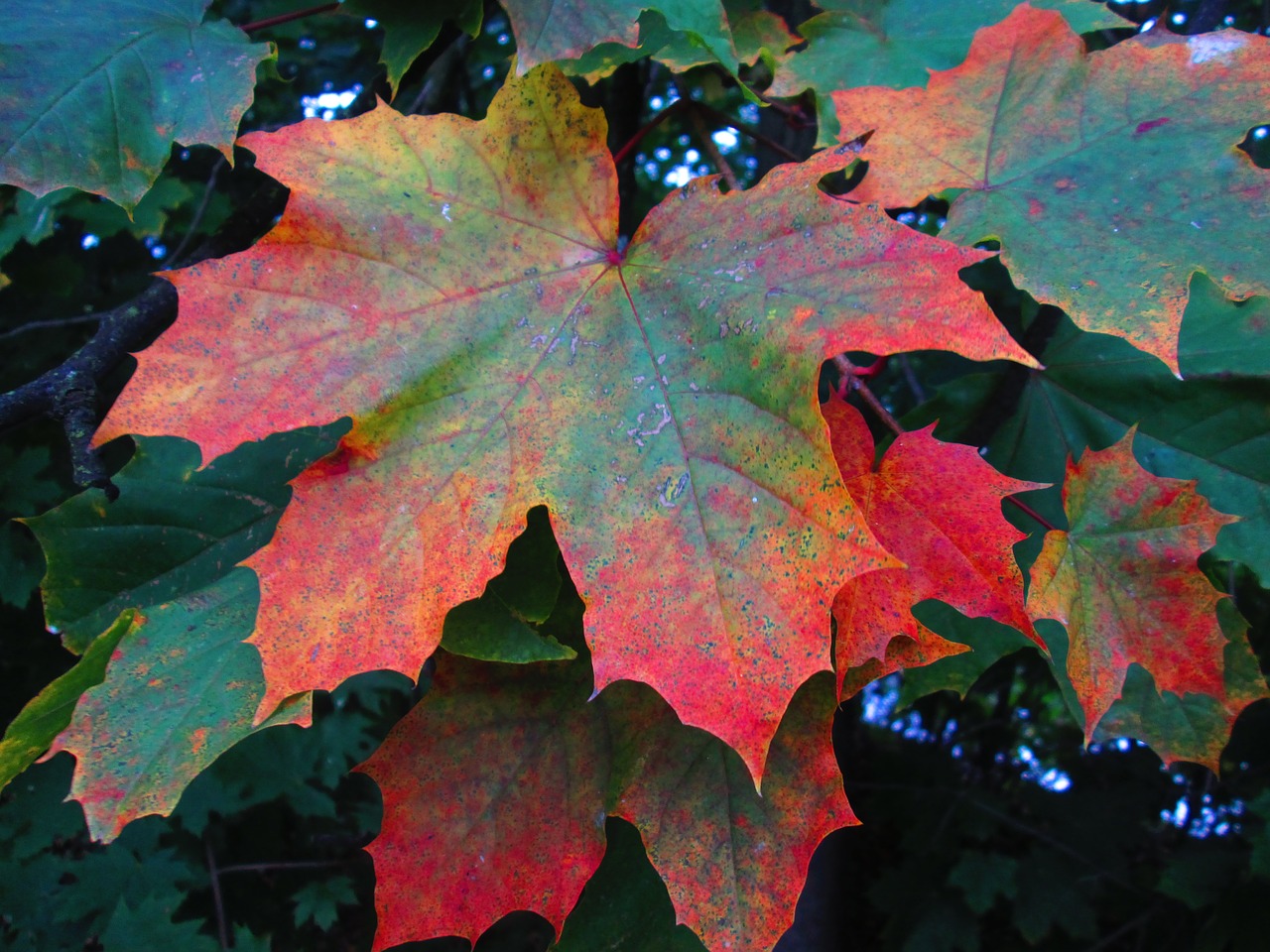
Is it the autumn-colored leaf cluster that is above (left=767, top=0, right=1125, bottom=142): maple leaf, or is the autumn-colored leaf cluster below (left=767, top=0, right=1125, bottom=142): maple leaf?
below

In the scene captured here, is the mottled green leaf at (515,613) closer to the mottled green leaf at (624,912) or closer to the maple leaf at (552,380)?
the maple leaf at (552,380)

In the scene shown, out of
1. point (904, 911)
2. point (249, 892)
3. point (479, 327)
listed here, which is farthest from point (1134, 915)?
point (479, 327)

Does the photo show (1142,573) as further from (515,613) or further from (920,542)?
(515,613)

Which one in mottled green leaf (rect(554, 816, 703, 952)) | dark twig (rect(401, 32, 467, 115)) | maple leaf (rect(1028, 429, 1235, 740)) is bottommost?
mottled green leaf (rect(554, 816, 703, 952))

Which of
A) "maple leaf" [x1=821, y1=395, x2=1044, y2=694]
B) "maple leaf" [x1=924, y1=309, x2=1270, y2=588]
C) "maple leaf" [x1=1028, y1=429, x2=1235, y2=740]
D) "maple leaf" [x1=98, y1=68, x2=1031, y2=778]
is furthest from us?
"maple leaf" [x1=924, y1=309, x2=1270, y2=588]

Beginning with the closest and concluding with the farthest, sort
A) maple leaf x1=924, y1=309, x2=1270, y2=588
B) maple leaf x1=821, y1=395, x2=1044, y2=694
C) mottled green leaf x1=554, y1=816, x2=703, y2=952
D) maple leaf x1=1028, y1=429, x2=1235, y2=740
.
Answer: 1. maple leaf x1=821, y1=395, x2=1044, y2=694
2. maple leaf x1=1028, y1=429, x2=1235, y2=740
3. mottled green leaf x1=554, y1=816, x2=703, y2=952
4. maple leaf x1=924, y1=309, x2=1270, y2=588

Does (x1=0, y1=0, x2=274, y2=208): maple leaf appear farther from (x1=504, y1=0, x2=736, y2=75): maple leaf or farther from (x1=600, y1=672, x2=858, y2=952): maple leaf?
(x1=600, y1=672, x2=858, y2=952): maple leaf

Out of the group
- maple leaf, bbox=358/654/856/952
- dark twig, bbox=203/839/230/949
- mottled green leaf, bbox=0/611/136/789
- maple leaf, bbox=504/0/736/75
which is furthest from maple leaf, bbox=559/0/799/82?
dark twig, bbox=203/839/230/949

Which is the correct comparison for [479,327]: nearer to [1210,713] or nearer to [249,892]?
[1210,713]
